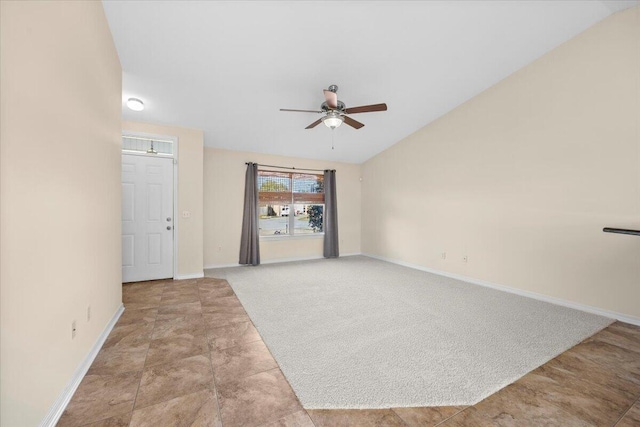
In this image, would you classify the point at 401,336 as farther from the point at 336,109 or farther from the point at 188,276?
the point at 188,276

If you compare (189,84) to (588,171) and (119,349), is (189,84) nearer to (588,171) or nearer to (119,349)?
(119,349)

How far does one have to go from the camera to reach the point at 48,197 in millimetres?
1381

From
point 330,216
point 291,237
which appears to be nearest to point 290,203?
point 291,237

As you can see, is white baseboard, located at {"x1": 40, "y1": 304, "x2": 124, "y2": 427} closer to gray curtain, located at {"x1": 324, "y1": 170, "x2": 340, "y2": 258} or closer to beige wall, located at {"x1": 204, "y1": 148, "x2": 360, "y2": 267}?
beige wall, located at {"x1": 204, "y1": 148, "x2": 360, "y2": 267}

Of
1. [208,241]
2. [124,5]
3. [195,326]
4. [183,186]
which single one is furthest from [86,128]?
[208,241]

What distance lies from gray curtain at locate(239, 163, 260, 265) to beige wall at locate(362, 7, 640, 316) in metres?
3.45

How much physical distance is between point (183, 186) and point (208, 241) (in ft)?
4.17

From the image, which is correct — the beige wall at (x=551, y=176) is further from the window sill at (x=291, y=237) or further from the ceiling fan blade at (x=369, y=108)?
the window sill at (x=291, y=237)

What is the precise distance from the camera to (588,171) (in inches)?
122

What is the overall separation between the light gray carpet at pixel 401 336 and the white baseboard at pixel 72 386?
127cm

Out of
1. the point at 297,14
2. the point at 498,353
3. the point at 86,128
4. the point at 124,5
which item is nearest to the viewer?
the point at 86,128

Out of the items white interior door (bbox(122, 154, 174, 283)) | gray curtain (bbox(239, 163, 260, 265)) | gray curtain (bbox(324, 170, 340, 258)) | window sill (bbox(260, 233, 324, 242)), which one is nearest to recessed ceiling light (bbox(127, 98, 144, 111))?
white interior door (bbox(122, 154, 174, 283))

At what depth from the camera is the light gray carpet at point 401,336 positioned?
67.2 inches

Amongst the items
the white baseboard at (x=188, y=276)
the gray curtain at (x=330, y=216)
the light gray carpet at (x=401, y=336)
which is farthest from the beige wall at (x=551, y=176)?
the white baseboard at (x=188, y=276)
